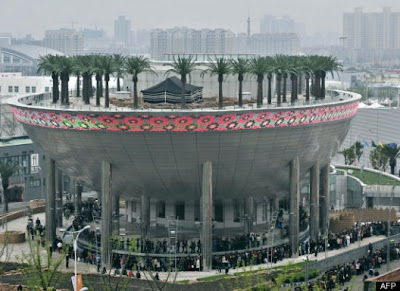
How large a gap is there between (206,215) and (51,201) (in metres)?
16.9

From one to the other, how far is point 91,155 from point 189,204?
11478mm

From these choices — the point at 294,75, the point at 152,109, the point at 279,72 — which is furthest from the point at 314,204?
the point at 152,109

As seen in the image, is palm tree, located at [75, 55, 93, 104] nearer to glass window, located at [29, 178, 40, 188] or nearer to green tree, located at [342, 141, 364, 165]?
glass window, located at [29, 178, 40, 188]

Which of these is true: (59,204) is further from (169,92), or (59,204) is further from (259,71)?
(259,71)

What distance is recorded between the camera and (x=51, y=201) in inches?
3792

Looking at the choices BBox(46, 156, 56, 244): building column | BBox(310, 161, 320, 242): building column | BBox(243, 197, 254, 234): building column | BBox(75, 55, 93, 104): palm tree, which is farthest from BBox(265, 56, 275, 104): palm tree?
BBox(46, 156, 56, 244): building column

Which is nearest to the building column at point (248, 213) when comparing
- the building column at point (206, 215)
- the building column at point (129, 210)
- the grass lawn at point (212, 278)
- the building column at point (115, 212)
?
the building column at point (206, 215)

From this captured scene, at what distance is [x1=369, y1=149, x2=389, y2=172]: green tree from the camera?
143 m

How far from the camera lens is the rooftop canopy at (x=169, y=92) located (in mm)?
90500

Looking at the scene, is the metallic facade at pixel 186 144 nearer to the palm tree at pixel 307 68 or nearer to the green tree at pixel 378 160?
the palm tree at pixel 307 68

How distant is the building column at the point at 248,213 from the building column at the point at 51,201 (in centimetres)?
1670

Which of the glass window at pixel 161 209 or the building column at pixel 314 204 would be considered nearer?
the building column at pixel 314 204

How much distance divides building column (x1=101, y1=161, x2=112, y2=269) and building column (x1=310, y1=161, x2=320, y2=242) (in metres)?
18.4

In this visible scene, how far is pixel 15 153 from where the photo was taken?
13538cm
